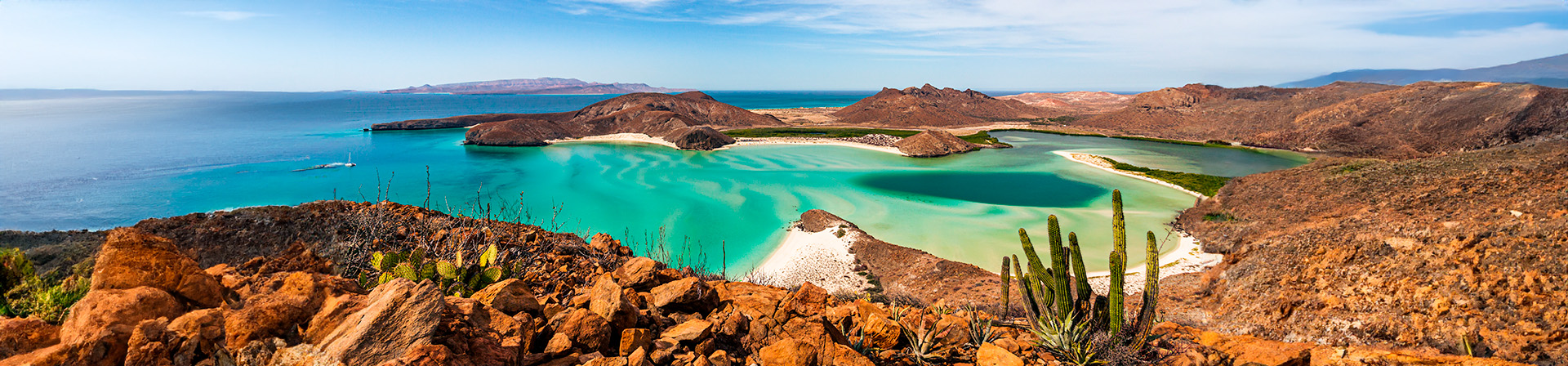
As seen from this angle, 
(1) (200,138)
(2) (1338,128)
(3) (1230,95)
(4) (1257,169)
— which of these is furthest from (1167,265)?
(3) (1230,95)

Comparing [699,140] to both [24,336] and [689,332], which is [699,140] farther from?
[24,336]

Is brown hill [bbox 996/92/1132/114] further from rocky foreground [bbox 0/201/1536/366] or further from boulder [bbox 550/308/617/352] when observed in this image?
boulder [bbox 550/308/617/352]

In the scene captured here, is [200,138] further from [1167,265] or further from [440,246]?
[1167,265]

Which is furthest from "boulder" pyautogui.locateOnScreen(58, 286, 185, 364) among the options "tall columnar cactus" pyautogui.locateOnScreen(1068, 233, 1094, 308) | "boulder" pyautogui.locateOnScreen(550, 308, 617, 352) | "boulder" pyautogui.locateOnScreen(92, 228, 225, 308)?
"tall columnar cactus" pyautogui.locateOnScreen(1068, 233, 1094, 308)

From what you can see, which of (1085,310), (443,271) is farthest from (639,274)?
(1085,310)

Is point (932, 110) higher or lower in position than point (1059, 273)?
higher

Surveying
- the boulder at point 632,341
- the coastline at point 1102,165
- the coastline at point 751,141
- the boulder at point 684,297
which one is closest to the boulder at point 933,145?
the coastline at point 751,141

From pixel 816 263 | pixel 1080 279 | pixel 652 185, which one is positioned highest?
pixel 1080 279

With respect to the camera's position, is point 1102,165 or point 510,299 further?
point 1102,165
